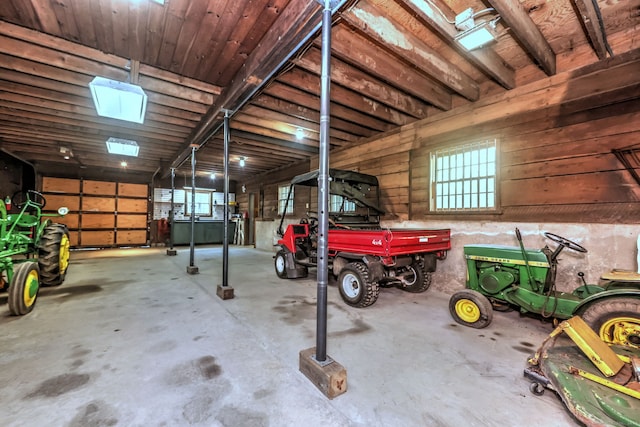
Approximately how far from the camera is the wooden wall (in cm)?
293

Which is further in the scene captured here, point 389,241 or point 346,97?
point 346,97

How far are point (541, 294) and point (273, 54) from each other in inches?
145

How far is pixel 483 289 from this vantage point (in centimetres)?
321

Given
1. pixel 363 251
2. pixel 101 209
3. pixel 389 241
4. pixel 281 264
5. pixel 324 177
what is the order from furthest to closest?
pixel 101 209
pixel 281 264
pixel 363 251
pixel 389 241
pixel 324 177

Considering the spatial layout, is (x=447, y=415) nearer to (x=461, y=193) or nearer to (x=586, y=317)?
(x=586, y=317)

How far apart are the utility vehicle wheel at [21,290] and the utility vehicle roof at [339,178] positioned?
3655 millimetres

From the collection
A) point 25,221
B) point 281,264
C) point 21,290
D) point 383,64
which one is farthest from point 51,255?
point 383,64

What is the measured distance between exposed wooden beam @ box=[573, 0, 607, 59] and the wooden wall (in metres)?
0.36

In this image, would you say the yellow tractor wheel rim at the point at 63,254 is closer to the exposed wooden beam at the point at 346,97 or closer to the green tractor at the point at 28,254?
the green tractor at the point at 28,254

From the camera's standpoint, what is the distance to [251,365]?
2.11 meters

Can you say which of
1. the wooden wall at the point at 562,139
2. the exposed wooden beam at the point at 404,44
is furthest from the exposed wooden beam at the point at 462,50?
the wooden wall at the point at 562,139

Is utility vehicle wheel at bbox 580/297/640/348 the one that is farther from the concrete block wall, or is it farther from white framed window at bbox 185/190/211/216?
white framed window at bbox 185/190/211/216

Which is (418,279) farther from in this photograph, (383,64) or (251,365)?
(383,64)

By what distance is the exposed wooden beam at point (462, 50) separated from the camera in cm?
246
